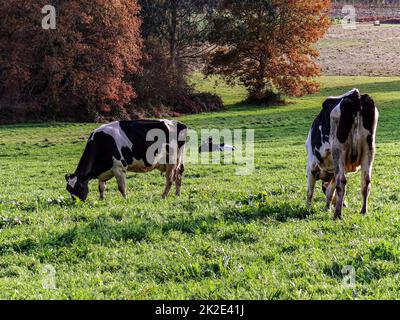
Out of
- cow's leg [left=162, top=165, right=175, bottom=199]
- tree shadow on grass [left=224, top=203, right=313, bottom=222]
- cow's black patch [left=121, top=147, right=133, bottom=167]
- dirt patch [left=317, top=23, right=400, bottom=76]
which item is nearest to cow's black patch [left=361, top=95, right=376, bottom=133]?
tree shadow on grass [left=224, top=203, right=313, bottom=222]

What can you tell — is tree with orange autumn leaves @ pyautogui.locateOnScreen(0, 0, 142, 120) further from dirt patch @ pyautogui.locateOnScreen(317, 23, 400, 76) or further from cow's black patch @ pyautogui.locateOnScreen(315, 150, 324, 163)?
dirt patch @ pyautogui.locateOnScreen(317, 23, 400, 76)

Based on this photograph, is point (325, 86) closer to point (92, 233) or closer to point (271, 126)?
point (271, 126)

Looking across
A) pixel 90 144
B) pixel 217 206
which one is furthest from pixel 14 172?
pixel 217 206

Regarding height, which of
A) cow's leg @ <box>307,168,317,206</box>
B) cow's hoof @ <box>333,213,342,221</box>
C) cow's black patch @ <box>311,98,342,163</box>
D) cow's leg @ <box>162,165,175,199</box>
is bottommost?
cow's leg @ <box>162,165,175,199</box>

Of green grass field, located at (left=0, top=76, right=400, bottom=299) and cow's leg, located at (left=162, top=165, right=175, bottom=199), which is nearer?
green grass field, located at (left=0, top=76, right=400, bottom=299)

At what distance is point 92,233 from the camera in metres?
8.91

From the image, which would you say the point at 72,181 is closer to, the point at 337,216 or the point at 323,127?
the point at 323,127

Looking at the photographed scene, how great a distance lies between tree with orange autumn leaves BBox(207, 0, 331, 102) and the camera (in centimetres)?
5262

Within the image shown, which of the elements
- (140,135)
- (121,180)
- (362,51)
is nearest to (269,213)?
(121,180)

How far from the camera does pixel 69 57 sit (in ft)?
132

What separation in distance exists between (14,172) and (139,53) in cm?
2412

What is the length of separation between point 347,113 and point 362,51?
78853 mm

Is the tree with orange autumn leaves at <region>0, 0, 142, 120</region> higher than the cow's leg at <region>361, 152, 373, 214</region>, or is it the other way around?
the tree with orange autumn leaves at <region>0, 0, 142, 120</region>

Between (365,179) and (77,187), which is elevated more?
(365,179)
